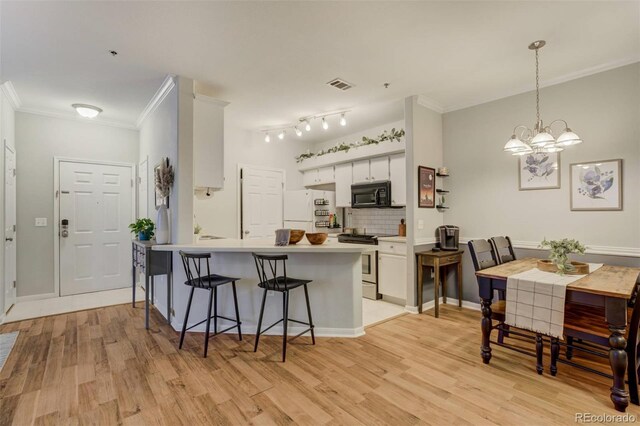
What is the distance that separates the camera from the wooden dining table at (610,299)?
6.47 feet

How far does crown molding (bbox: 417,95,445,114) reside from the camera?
404cm

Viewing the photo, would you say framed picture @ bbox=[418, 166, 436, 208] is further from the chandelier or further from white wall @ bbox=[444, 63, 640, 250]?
the chandelier

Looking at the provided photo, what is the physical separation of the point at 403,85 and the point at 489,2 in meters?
1.44

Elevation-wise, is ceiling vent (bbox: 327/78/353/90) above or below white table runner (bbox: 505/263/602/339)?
above

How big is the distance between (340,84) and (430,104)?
1.43 m

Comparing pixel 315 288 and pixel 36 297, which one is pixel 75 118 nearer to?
pixel 36 297

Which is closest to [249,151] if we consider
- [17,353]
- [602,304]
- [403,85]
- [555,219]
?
[403,85]

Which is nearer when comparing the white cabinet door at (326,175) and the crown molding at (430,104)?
the crown molding at (430,104)

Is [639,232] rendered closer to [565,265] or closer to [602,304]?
[565,265]

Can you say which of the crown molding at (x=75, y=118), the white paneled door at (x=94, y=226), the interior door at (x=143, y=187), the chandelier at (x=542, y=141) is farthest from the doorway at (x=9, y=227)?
the chandelier at (x=542, y=141)

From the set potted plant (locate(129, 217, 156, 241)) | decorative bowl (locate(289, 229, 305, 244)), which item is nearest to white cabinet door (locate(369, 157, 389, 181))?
decorative bowl (locate(289, 229, 305, 244))

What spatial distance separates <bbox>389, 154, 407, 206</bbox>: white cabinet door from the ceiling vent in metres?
1.40

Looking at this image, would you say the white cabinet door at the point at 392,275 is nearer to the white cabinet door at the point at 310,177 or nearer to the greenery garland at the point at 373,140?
the greenery garland at the point at 373,140

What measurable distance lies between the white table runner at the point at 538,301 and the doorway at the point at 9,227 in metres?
5.45
